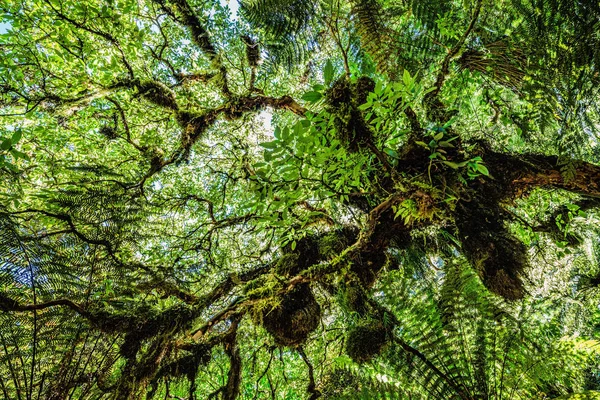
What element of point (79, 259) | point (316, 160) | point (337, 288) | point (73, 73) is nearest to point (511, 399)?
point (337, 288)

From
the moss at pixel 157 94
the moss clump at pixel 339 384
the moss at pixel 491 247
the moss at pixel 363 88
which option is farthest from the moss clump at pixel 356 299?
the moss at pixel 157 94

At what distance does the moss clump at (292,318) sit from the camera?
2.79 meters

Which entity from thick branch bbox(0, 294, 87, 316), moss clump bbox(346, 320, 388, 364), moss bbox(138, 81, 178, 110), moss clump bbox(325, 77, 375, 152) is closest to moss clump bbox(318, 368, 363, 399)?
moss clump bbox(346, 320, 388, 364)

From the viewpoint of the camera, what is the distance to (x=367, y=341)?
256cm

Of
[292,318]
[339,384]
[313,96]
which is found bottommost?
[339,384]

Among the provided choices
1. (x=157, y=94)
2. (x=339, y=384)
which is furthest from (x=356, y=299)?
(x=157, y=94)

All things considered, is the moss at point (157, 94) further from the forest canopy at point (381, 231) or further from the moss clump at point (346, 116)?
the moss clump at point (346, 116)

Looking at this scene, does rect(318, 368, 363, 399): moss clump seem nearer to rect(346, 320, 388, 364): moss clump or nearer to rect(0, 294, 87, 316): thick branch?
rect(346, 320, 388, 364): moss clump

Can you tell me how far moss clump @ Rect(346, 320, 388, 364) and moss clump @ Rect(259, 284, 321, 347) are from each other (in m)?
0.45

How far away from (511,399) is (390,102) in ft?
8.38

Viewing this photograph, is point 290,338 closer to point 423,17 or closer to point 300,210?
point 300,210

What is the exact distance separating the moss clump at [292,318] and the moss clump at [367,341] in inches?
17.7

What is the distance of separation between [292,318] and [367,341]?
73 cm

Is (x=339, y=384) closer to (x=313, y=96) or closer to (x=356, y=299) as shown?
(x=356, y=299)
